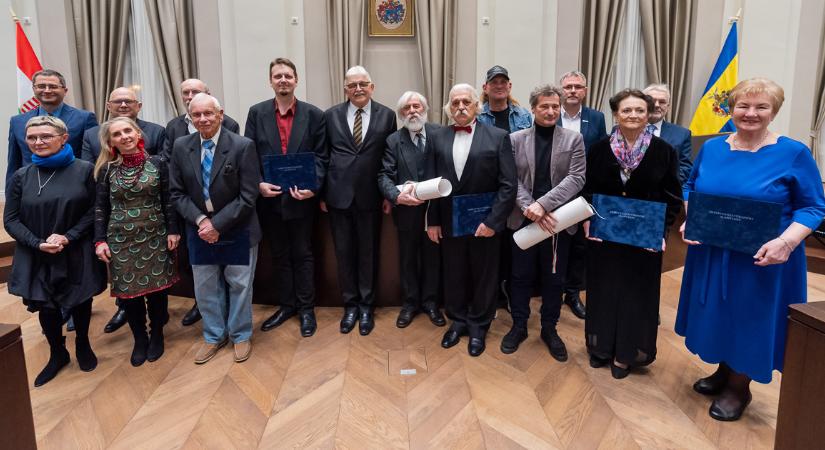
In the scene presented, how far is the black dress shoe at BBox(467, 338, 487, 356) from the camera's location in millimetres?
3058

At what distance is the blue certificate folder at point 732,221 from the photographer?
207 centimetres

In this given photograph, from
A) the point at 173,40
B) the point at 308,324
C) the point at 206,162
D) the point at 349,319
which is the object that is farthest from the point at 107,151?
the point at 173,40

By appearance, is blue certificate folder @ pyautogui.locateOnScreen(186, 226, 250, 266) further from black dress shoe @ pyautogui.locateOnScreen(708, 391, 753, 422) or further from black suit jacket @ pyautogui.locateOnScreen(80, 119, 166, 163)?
black dress shoe @ pyautogui.locateOnScreen(708, 391, 753, 422)

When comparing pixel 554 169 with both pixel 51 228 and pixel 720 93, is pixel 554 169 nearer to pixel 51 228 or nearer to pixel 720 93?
pixel 51 228

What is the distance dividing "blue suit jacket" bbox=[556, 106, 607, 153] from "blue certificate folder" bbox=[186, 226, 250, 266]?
223cm

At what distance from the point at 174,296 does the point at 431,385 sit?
2.54m

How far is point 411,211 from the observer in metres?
3.28

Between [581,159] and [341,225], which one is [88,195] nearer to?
[341,225]

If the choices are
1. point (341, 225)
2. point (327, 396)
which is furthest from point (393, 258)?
point (327, 396)

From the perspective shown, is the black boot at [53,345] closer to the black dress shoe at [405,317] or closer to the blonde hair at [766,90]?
the black dress shoe at [405,317]

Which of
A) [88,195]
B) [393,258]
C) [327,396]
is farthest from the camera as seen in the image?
[393,258]

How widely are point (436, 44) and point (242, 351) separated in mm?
4564

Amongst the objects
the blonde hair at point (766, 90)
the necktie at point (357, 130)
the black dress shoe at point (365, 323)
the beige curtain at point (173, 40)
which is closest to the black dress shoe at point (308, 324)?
the black dress shoe at point (365, 323)

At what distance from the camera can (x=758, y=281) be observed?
2.23 meters
